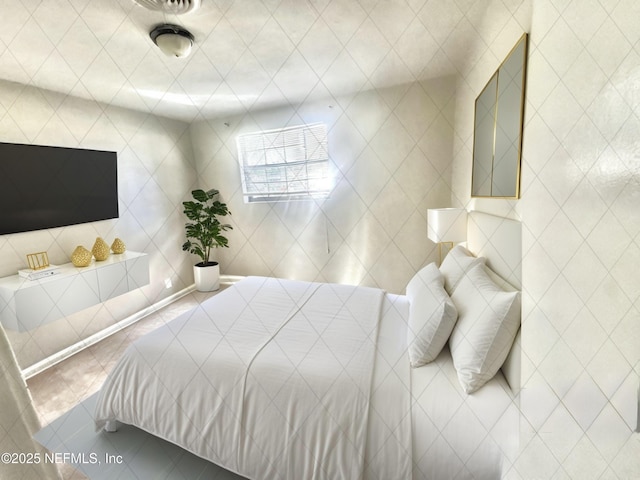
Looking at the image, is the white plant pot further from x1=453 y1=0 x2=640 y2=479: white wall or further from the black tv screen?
x1=453 y1=0 x2=640 y2=479: white wall

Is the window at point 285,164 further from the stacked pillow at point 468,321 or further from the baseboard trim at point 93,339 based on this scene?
the stacked pillow at point 468,321

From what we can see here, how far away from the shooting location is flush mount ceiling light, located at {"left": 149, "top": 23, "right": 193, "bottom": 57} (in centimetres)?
179

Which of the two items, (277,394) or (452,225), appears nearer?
(277,394)

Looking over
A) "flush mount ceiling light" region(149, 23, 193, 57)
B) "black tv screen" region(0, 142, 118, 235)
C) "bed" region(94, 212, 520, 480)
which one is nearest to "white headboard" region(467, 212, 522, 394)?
"bed" region(94, 212, 520, 480)

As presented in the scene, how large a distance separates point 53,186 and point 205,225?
5.21 ft

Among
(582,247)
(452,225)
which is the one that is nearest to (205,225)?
(452,225)

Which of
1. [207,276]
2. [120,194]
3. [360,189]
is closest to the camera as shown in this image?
[120,194]

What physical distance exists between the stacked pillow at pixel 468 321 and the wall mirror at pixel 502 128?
1.53ft

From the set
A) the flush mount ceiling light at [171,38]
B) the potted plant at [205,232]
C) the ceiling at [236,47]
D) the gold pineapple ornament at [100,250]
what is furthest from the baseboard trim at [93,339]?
the flush mount ceiling light at [171,38]

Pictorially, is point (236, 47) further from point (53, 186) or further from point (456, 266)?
point (456, 266)

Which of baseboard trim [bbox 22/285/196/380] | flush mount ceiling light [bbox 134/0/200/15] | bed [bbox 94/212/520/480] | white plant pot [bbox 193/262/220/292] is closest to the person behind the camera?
bed [bbox 94/212/520/480]

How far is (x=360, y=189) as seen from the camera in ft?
11.0

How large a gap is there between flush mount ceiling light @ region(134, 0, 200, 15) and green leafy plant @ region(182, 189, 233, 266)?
8.00 feet

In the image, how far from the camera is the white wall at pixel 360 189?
3.00 metres
